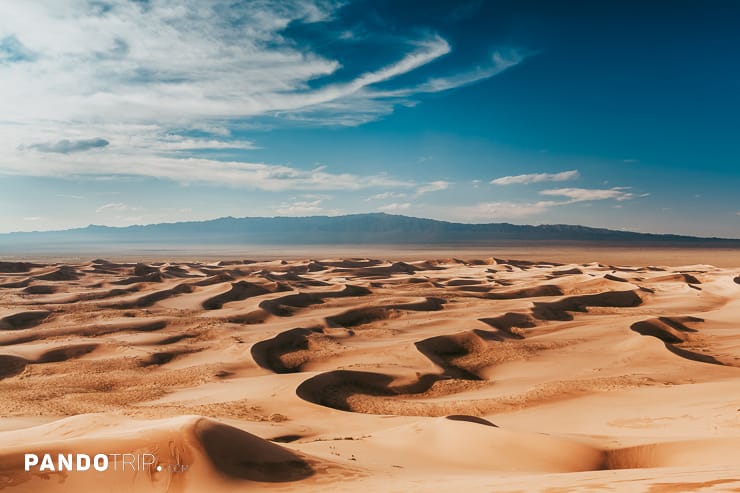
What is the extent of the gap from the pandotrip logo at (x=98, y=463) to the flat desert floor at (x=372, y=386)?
5 cm

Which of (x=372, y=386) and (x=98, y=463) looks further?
(x=372, y=386)

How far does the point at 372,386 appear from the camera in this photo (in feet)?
35.1

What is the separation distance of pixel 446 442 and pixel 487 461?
0.65 metres

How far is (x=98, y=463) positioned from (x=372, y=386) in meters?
6.59

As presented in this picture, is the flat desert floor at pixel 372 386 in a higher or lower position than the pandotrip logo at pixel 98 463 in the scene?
lower

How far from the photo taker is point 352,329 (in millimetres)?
16391

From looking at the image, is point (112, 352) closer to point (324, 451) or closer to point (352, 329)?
point (352, 329)

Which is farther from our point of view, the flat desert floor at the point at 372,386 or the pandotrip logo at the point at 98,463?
the flat desert floor at the point at 372,386

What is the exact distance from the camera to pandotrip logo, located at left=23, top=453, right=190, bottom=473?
4609 millimetres

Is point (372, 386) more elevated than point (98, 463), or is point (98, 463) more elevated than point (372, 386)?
point (98, 463)

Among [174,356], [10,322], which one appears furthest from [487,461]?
[10,322]

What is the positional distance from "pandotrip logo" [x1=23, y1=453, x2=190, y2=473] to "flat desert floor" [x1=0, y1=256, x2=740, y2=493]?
50 mm

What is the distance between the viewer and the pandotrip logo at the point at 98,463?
4609 mm

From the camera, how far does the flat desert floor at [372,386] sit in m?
4.86
